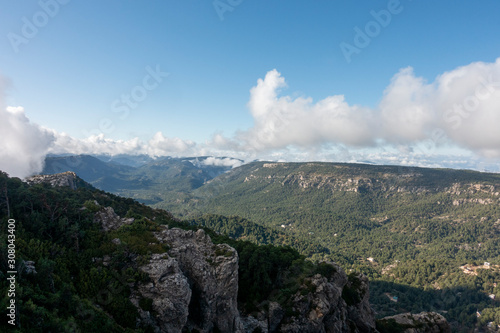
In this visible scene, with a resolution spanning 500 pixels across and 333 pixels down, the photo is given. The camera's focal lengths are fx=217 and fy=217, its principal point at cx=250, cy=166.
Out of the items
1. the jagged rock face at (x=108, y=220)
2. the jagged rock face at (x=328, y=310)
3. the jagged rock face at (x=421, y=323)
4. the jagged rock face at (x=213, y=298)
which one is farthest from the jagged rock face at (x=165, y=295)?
the jagged rock face at (x=421, y=323)

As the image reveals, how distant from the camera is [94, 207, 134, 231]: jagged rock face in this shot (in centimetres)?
4056

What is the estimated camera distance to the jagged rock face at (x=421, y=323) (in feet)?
194

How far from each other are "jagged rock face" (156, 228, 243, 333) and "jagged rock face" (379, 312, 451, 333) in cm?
5118

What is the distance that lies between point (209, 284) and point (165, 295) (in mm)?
8048

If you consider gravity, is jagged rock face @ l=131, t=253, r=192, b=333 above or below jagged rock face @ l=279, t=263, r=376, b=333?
above

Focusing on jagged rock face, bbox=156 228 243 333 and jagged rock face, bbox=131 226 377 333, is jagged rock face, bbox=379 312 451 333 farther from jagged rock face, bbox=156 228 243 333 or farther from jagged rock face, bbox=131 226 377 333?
jagged rock face, bbox=156 228 243 333

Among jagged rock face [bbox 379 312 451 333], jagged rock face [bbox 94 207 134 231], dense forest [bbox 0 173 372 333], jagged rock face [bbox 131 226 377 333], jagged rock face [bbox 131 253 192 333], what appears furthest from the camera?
jagged rock face [bbox 379 312 451 333]

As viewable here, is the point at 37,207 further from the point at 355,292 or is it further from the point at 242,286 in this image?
the point at 355,292

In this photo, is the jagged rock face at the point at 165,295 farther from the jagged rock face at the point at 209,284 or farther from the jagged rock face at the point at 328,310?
the jagged rock face at the point at 328,310

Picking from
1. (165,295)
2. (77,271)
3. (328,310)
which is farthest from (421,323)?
(77,271)

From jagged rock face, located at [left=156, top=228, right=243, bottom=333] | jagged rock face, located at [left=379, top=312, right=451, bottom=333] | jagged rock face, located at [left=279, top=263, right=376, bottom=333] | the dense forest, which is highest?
the dense forest

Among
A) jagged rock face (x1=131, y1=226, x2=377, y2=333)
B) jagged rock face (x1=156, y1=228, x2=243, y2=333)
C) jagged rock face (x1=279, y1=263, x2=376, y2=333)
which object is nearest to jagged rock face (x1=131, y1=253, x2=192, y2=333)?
jagged rock face (x1=131, y1=226, x2=377, y2=333)

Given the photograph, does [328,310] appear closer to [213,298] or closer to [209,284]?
[213,298]

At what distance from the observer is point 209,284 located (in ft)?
117
